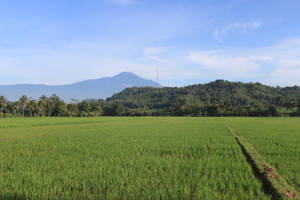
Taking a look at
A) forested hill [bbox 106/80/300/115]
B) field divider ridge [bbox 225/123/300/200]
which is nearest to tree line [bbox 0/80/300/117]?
forested hill [bbox 106/80/300/115]

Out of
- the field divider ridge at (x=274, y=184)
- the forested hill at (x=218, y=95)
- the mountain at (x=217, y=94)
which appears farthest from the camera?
the mountain at (x=217, y=94)

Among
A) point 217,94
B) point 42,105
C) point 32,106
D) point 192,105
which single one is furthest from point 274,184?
point 217,94

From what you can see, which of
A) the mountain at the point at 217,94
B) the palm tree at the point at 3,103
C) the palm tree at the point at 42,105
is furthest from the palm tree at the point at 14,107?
the mountain at the point at 217,94

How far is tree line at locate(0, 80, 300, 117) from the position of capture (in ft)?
250

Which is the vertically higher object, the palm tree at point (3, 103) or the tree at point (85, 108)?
the palm tree at point (3, 103)

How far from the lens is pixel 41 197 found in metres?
4.08

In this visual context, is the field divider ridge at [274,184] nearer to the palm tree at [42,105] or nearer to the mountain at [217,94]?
the palm tree at [42,105]

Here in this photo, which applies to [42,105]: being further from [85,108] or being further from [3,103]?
[85,108]

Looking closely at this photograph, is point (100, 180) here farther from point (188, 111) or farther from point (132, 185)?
point (188, 111)

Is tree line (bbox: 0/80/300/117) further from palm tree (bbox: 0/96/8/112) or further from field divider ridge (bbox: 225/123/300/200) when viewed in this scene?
field divider ridge (bbox: 225/123/300/200)

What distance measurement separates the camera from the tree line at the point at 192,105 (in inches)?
3004

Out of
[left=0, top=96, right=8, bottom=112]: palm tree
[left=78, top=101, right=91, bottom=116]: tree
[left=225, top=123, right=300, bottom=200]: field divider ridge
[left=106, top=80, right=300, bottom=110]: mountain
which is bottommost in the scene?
[left=225, top=123, right=300, bottom=200]: field divider ridge

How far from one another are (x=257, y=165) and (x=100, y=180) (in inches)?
200

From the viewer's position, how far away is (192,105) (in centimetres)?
8925
